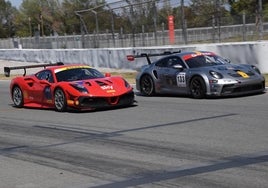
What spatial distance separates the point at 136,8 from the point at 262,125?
56.8 feet

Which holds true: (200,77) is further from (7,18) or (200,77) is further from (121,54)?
(7,18)

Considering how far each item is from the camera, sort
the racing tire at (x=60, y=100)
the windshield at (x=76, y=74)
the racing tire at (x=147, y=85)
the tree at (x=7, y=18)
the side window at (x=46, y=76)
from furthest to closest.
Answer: the tree at (x=7, y=18) < the racing tire at (x=147, y=85) < the side window at (x=46, y=76) < the windshield at (x=76, y=74) < the racing tire at (x=60, y=100)

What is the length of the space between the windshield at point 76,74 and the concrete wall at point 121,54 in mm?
6551

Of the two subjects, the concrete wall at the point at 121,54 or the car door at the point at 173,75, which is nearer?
the car door at the point at 173,75

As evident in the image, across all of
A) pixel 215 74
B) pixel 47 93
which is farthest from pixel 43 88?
pixel 215 74

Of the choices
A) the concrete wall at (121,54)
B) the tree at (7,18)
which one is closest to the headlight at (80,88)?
the concrete wall at (121,54)

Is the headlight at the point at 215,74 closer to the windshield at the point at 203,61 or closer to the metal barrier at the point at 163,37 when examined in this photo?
the windshield at the point at 203,61

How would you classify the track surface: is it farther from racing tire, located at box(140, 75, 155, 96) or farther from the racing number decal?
racing tire, located at box(140, 75, 155, 96)

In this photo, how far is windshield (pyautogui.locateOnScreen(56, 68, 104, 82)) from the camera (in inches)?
543

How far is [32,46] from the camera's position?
145 feet

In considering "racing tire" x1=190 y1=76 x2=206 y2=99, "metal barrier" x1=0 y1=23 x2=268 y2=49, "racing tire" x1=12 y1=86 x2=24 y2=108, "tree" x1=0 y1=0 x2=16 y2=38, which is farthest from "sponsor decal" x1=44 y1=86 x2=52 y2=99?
"tree" x1=0 y1=0 x2=16 y2=38

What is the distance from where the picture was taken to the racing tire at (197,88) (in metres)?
13.9

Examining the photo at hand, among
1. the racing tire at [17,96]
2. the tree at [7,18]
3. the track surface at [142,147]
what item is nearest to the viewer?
the track surface at [142,147]

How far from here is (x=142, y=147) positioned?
826 cm
